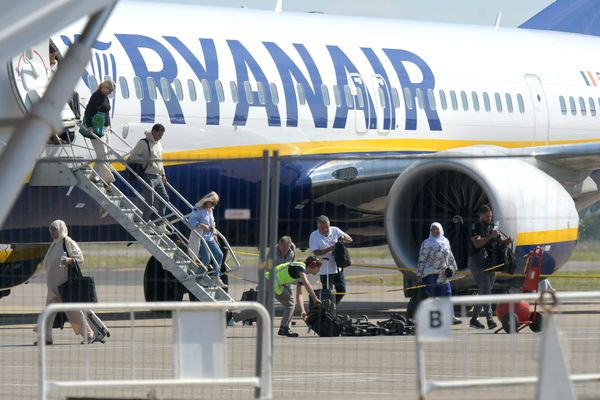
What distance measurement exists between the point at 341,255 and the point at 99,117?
309 centimetres

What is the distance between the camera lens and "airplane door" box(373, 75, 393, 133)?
67.0ft

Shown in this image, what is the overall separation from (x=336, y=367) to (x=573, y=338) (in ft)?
8.31

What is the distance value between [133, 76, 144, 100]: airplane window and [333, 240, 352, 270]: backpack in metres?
3.07

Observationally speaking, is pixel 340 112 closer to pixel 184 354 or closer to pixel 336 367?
pixel 336 367

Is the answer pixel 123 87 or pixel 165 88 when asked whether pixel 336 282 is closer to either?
pixel 165 88

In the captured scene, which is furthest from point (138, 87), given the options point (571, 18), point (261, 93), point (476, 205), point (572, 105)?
point (571, 18)

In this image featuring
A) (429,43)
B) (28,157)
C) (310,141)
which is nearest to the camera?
(28,157)

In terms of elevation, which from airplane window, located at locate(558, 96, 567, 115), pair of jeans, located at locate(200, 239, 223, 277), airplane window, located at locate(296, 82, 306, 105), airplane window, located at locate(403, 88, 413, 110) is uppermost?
airplane window, located at locate(558, 96, 567, 115)

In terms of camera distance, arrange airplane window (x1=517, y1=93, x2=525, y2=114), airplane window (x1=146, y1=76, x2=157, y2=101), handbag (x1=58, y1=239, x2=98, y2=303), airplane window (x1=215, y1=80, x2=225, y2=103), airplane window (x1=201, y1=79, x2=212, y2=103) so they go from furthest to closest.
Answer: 1. airplane window (x1=517, y1=93, x2=525, y2=114)
2. airplane window (x1=215, y1=80, x2=225, y2=103)
3. airplane window (x1=201, y1=79, x2=212, y2=103)
4. airplane window (x1=146, y1=76, x2=157, y2=101)
5. handbag (x1=58, y1=239, x2=98, y2=303)

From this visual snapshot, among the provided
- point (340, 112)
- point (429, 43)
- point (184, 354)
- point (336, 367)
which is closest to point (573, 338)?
point (336, 367)

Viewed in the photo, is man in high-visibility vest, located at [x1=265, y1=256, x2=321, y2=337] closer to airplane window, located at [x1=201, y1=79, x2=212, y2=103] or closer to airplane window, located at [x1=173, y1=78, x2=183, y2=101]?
airplane window, located at [x1=173, y1=78, x2=183, y2=101]

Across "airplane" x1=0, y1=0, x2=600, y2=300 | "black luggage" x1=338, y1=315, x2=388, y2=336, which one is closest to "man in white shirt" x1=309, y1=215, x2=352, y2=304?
"airplane" x1=0, y1=0, x2=600, y2=300

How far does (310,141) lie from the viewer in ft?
63.6

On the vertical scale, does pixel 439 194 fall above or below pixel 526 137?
below
